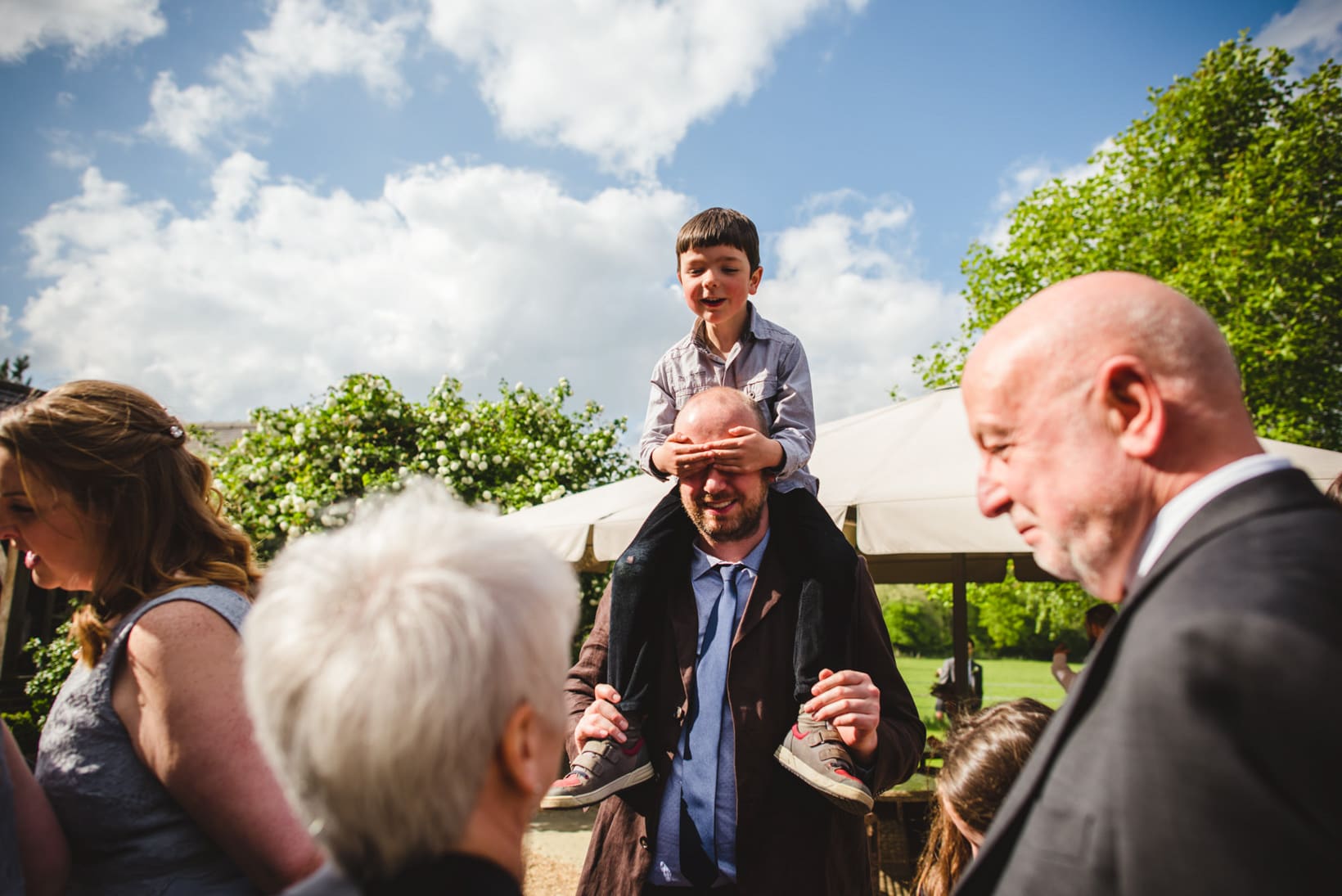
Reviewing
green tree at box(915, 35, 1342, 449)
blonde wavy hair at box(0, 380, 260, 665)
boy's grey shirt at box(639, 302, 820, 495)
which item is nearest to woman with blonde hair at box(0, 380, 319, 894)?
blonde wavy hair at box(0, 380, 260, 665)

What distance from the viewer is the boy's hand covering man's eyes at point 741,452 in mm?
2211

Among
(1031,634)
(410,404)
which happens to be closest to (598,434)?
(410,404)

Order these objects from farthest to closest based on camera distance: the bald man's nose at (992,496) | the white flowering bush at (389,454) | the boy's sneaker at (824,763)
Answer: the white flowering bush at (389,454)
the boy's sneaker at (824,763)
the bald man's nose at (992,496)

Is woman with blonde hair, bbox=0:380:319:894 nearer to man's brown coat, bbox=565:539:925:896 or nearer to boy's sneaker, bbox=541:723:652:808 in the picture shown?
boy's sneaker, bbox=541:723:652:808

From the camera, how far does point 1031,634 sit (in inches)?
1676

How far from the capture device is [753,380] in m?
2.85

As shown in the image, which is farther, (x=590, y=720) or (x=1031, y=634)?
(x=1031, y=634)

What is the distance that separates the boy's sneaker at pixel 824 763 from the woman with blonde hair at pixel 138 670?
3.63 ft

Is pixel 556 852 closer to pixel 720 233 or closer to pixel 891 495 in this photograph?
pixel 891 495

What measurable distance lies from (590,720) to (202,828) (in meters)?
0.92

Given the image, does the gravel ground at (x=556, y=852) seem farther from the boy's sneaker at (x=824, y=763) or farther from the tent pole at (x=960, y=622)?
the boy's sneaker at (x=824, y=763)

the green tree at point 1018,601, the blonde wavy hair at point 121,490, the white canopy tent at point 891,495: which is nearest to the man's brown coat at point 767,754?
the white canopy tent at point 891,495

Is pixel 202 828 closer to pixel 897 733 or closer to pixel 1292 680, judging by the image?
pixel 897 733

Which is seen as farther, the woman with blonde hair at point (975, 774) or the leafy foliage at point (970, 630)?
the leafy foliage at point (970, 630)
